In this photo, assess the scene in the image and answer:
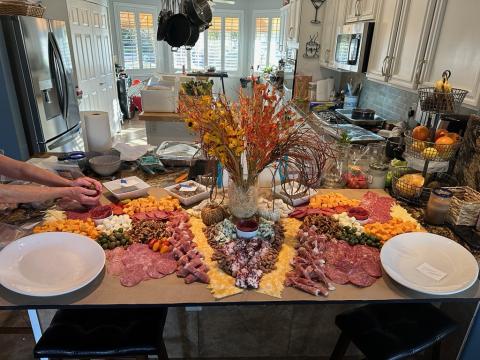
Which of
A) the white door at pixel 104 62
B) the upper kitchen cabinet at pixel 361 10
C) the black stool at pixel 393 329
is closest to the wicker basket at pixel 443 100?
the black stool at pixel 393 329

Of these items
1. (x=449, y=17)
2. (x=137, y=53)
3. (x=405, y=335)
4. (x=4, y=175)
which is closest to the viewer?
(x=405, y=335)

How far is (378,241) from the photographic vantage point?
1411 millimetres

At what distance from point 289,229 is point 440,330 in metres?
0.70

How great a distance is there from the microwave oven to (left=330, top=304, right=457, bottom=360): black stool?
84.3 inches

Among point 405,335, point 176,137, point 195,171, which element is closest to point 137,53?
point 176,137

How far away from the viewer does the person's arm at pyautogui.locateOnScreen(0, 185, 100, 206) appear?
1.33 meters

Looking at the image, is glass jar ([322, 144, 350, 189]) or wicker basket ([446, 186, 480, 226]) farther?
glass jar ([322, 144, 350, 189])

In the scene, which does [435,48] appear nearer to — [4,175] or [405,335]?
[405,335]

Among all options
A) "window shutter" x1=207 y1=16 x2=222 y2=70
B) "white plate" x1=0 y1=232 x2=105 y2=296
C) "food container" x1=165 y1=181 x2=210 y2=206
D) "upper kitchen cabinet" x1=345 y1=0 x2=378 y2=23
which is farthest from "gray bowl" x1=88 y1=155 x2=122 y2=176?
"window shutter" x1=207 y1=16 x2=222 y2=70

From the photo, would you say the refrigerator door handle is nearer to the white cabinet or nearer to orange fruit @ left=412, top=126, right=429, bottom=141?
the white cabinet

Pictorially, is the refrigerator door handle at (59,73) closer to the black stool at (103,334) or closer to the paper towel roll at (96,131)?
the paper towel roll at (96,131)

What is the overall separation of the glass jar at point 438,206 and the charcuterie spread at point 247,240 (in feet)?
0.28

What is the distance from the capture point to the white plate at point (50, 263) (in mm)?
1100

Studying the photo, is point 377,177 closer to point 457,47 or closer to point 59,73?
point 457,47
